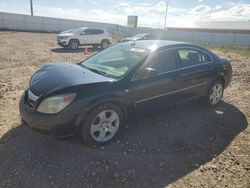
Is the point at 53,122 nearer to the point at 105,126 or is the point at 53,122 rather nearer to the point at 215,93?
the point at 105,126

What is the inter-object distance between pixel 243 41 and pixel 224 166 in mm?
30364

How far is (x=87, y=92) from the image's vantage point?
3252 millimetres

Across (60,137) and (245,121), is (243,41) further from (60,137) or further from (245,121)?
(60,137)

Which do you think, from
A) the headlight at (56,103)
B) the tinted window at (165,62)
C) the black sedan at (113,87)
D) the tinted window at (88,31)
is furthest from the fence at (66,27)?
the headlight at (56,103)

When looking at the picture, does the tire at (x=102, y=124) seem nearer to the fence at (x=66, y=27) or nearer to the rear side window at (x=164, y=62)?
the rear side window at (x=164, y=62)

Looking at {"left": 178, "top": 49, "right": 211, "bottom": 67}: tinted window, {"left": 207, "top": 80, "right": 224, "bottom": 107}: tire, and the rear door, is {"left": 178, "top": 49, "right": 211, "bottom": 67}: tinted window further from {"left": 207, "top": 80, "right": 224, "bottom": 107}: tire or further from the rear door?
{"left": 207, "top": 80, "right": 224, "bottom": 107}: tire

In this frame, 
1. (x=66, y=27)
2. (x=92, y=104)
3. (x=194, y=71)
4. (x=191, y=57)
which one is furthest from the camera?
(x=66, y=27)

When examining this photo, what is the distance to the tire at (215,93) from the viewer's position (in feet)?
17.1

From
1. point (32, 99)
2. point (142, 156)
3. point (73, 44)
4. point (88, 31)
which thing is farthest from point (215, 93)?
point (88, 31)

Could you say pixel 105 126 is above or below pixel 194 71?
below

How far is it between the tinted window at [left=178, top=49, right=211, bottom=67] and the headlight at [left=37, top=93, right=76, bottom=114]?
243cm

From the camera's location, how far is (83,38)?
1636 cm

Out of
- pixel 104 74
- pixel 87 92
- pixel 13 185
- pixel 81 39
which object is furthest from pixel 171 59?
pixel 81 39

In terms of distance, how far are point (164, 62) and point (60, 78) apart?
74.3 inches
